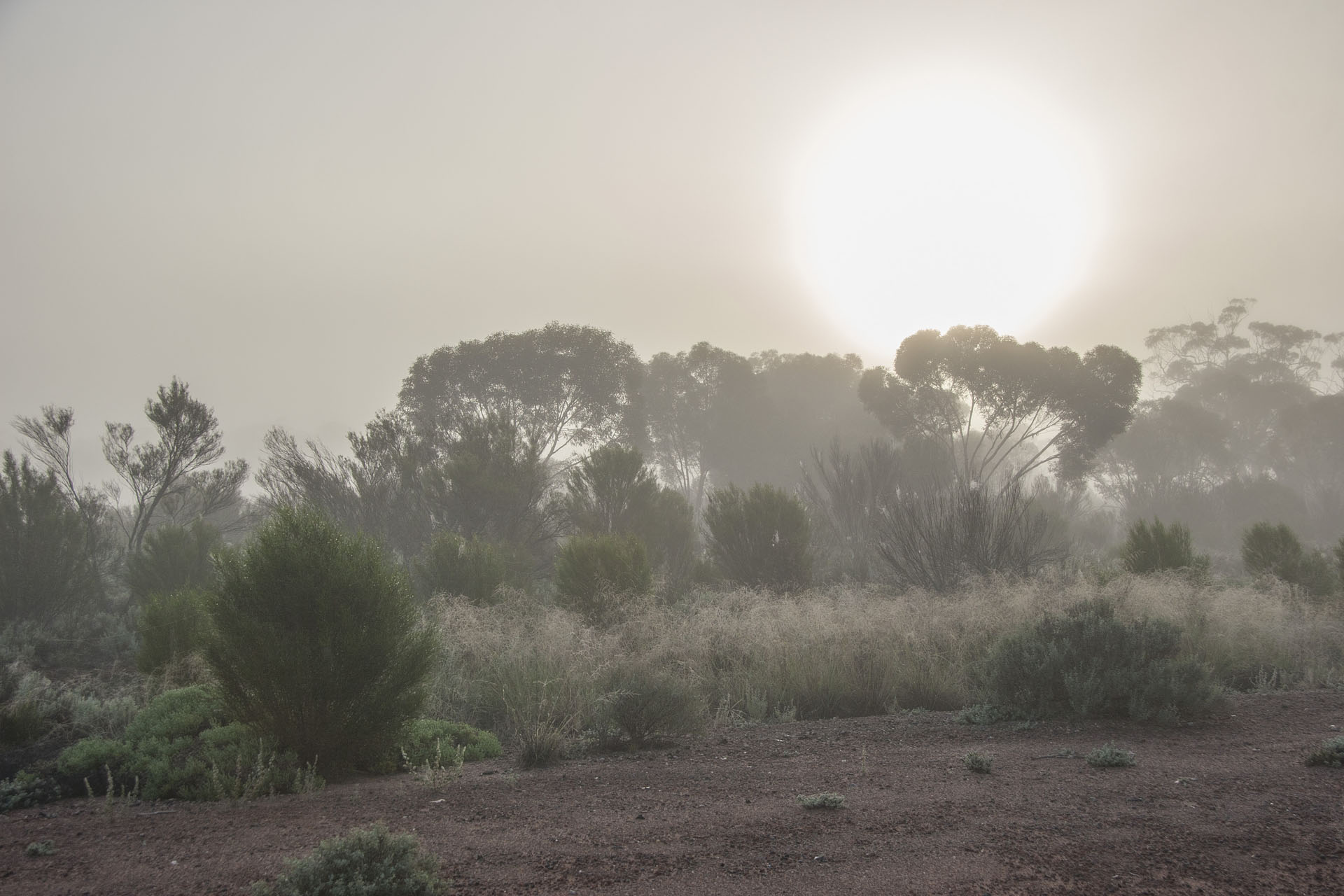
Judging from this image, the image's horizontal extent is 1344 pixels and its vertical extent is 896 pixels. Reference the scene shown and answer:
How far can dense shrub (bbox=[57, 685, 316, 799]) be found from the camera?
5.31 metres

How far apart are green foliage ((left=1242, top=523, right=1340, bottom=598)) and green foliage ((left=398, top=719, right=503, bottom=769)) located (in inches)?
556

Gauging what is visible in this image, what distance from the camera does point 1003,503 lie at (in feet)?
54.0

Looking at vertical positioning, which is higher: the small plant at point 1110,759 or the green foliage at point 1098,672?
the green foliage at point 1098,672

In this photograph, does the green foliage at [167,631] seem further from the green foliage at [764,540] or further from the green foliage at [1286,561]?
the green foliage at [1286,561]

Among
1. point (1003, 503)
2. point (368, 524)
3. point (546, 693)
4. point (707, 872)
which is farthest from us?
point (368, 524)

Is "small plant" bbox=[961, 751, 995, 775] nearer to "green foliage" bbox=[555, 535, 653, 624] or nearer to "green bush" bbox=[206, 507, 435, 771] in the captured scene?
"green bush" bbox=[206, 507, 435, 771]

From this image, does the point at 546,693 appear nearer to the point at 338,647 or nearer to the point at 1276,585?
the point at 338,647

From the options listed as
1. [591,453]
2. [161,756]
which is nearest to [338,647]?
[161,756]

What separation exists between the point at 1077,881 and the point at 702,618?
24.6ft

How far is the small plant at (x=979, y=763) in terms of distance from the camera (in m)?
5.10

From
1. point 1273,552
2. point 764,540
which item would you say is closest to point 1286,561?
point 1273,552

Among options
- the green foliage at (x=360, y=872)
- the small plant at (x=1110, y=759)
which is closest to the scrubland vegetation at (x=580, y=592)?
the small plant at (x=1110, y=759)

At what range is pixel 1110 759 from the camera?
5.15 m

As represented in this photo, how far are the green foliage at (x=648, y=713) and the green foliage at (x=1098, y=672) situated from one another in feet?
9.06
